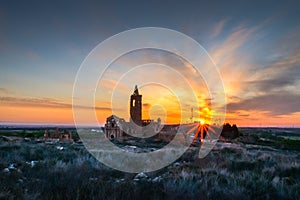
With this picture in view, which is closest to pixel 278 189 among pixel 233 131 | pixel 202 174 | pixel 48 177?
pixel 202 174

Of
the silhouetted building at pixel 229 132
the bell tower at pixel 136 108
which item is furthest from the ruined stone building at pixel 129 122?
the silhouetted building at pixel 229 132

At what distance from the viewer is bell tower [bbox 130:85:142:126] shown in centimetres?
4517

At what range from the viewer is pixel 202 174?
25.3 feet

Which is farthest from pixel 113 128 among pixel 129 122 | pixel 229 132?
pixel 229 132

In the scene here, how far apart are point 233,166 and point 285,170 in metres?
2.02

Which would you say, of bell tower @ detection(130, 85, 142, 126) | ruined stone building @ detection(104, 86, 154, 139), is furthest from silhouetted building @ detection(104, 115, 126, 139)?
bell tower @ detection(130, 85, 142, 126)

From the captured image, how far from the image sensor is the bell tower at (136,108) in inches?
1778

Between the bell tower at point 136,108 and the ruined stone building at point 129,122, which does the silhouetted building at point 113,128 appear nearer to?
the ruined stone building at point 129,122

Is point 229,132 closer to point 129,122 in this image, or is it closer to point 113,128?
point 129,122

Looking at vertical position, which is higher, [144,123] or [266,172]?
[144,123]

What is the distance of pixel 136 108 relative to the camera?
46.2 meters

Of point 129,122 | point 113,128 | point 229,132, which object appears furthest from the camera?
point 229,132

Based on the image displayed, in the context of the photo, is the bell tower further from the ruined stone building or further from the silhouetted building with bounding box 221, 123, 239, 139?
the silhouetted building with bounding box 221, 123, 239, 139

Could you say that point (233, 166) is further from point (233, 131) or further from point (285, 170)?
point (233, 131)
